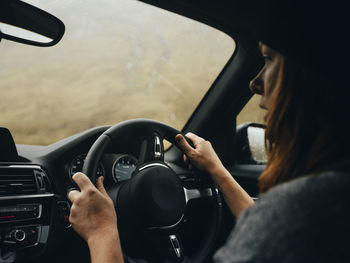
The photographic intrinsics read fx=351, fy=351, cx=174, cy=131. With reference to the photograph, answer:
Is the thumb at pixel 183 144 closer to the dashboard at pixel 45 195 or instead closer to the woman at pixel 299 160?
the dashboard at pixel 45 195

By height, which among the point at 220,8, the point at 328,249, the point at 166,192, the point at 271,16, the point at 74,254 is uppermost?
the point at 271,16

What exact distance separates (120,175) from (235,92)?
1198mm

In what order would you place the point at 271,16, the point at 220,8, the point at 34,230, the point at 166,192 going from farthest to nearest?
the point at 220,8 < the point at 34,230 < the point at 166,192 < the point at 271,16

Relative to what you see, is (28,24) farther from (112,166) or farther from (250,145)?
(250,145)

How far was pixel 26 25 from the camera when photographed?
2.01 meters

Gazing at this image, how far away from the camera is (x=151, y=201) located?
1.75 meters

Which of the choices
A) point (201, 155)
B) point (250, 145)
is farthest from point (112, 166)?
point (250, 145)

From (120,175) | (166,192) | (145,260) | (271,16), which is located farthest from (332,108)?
(120,175)

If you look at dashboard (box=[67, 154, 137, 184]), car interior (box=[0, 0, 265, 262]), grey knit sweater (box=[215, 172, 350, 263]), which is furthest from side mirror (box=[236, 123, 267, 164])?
grey knit sweater (box=[215, 172, 350, 263])

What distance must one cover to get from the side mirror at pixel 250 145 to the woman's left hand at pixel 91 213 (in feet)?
6.88

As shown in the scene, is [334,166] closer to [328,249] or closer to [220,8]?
[328,249]

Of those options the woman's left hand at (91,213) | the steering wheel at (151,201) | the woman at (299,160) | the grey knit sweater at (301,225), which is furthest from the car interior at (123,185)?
the grey knit sweater at (301,225)

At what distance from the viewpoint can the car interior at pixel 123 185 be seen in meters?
1.77

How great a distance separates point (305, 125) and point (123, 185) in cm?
116
